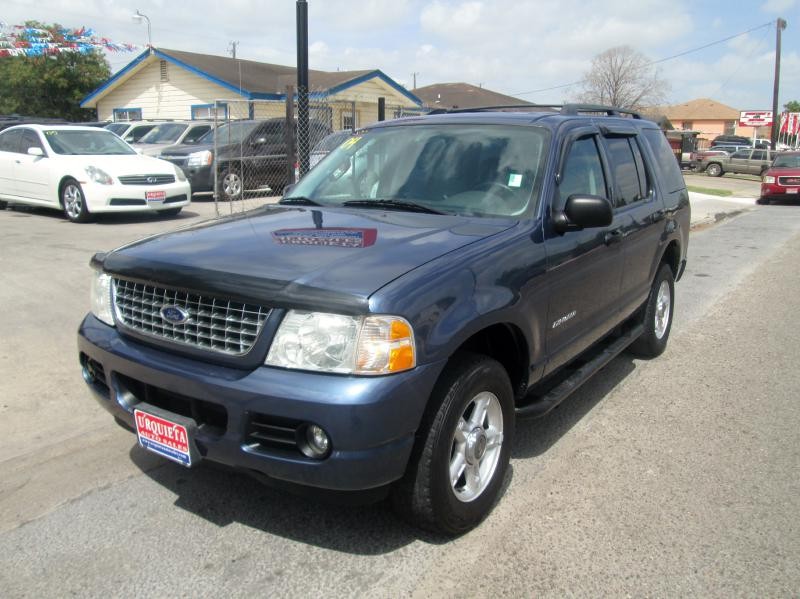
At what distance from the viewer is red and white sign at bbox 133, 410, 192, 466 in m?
2.80

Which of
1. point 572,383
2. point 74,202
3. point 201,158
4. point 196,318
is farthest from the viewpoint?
point 201,158

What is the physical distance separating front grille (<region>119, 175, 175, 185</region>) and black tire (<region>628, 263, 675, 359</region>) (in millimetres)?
8403

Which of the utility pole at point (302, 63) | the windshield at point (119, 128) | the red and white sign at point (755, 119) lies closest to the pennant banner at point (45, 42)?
the windshield at point (119, 128)

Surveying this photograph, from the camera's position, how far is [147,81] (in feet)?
92.7

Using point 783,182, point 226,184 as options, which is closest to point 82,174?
point 226,184

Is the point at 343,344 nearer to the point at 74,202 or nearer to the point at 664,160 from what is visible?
the point at 664,160

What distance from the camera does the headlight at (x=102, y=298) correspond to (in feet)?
10.8

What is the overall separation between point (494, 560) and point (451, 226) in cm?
154

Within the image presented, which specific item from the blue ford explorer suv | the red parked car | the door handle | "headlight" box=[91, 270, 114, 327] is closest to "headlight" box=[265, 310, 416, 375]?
the blue ford explorer suv

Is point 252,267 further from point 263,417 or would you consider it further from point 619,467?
point 619,467

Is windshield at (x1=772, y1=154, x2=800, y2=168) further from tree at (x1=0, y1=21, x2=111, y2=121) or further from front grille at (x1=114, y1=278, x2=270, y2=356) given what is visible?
tree at (x1=0, y1=21, x2=111, y2=121)

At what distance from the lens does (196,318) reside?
2854 millimetres

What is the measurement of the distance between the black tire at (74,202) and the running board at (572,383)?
904 cm

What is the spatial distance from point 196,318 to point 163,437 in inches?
20.1
